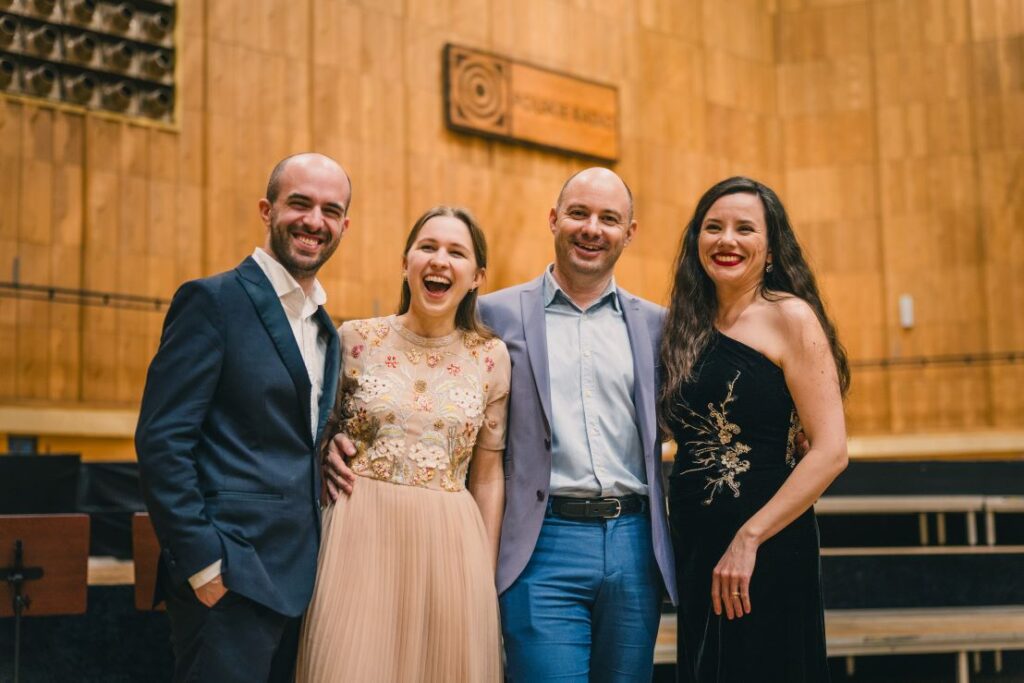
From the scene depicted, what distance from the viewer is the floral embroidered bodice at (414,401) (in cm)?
247

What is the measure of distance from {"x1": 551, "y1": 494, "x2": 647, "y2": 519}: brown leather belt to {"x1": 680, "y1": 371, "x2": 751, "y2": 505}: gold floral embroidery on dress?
0.63 ft

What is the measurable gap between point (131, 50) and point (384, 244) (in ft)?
7.68

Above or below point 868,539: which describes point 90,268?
above

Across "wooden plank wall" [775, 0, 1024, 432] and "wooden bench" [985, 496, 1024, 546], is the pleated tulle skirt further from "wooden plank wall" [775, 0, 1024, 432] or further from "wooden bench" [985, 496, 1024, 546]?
"wooden plank wall" [775, 0, 1024, 432]

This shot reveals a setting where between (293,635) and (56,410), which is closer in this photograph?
(293,635)

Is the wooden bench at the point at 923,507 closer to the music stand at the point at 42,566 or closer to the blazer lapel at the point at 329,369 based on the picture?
the music stand at the point at 42,566

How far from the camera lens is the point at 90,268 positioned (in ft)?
24.4

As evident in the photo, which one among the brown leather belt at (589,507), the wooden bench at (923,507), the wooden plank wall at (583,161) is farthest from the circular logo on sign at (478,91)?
the brown leather belt at (589,507)

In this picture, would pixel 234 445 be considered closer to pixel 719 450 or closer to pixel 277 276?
pixel 277 276

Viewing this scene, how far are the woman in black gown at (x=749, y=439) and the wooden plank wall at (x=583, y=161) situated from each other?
17.0 feet

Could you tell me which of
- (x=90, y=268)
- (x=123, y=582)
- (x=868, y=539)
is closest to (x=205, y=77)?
(x=90, y=268)

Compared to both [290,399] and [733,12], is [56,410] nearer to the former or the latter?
[290,399]

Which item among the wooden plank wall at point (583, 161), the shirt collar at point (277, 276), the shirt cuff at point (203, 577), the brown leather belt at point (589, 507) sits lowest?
the shirt cuff at point (203, 577)

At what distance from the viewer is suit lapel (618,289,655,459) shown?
2.67m
